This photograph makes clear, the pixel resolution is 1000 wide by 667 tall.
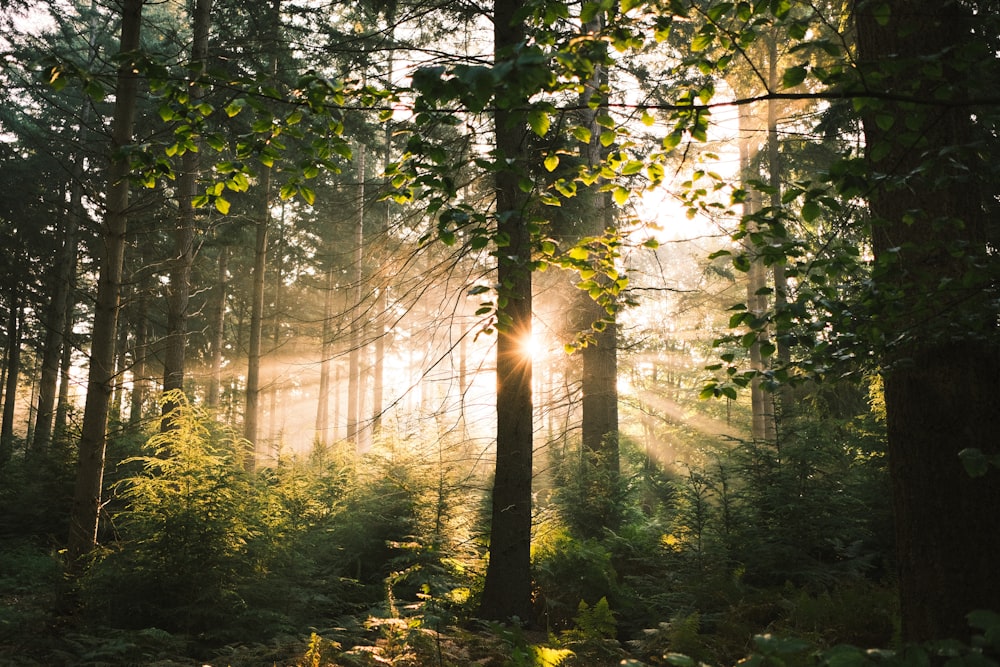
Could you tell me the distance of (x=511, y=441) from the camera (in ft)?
21.0

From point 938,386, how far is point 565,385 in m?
5.49

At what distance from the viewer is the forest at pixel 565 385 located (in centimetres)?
289

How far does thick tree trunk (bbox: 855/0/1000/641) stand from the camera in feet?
9.83

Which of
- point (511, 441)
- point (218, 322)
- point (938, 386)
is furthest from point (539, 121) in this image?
point (218, 322)

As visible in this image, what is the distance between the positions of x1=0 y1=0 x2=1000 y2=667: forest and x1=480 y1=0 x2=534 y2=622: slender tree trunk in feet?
0.11

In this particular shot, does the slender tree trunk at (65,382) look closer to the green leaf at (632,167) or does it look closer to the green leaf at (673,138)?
the green leaf at (632,167)

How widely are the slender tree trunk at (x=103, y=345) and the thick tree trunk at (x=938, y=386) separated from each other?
268 inches

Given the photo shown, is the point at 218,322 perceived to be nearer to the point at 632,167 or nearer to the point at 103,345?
the point at 103,345

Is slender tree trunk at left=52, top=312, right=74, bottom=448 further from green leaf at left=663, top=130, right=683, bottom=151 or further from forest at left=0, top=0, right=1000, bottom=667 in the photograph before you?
green leaf at left=663, top=130, right=683, bottom=151

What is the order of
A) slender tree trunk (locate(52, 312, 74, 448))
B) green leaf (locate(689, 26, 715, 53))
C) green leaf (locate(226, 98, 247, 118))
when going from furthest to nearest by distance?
1. slender tree trunk (locate(52, 312, 74, 448))
2. green leaf (locate(689, 26, 715, 53))
3. green leaf (locate(226, 98, 247, 118))

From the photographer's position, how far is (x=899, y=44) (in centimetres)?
351

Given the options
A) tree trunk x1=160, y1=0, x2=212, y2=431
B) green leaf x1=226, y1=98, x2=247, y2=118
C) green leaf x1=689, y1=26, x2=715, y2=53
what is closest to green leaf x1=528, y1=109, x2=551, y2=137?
green leaf x1=689, y1=26, x2=715, y2=53

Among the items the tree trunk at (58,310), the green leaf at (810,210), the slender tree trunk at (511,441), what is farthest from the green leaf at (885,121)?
the tree trunk at (58,310)

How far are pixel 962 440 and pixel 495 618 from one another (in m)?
4.43
